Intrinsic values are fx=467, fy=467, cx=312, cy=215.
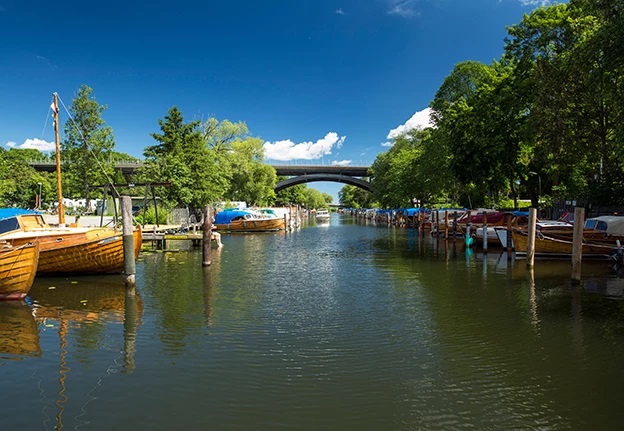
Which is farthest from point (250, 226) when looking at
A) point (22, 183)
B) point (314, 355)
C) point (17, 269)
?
point (22, 183)

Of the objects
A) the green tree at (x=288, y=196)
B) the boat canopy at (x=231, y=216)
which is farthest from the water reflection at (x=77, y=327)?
the green tree at (x=288, y=196)

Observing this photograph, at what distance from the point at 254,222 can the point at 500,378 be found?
4671cm

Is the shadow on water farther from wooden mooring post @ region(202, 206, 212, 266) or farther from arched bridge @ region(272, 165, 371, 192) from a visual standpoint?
arched bridge @ region(272, 165, 371, 192)

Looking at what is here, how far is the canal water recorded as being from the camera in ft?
23.8

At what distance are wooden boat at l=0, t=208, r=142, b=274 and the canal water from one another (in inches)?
32.0

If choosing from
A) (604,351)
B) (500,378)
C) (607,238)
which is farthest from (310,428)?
(607,238)

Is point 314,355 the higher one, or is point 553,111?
point 553,111

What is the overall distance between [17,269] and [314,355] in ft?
33.6

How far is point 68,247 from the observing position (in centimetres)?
1852

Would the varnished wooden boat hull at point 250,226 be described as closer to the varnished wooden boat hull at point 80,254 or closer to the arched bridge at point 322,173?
the varnished wooden boat hull at point 80,254

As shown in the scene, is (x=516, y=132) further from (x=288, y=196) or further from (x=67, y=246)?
(x=288, y=196)

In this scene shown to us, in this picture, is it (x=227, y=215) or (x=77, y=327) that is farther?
(x=227, y=215)

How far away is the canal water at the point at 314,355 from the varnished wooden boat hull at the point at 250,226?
34.6 meters

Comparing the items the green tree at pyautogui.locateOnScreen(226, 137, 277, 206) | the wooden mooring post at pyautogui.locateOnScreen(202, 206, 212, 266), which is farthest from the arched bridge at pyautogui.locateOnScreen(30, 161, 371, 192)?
the wooden mooring post at pyautogui.locateOnScreen(202, 206, 212, 266)
